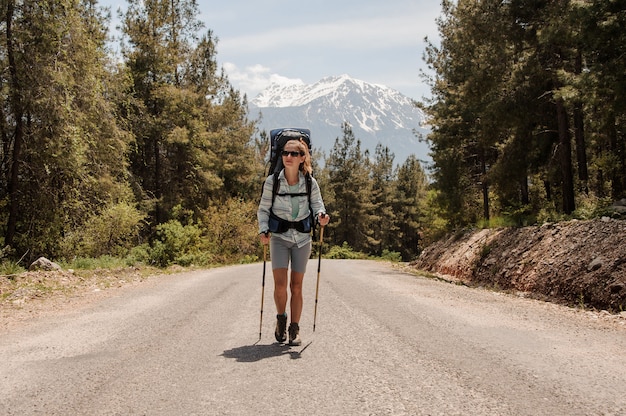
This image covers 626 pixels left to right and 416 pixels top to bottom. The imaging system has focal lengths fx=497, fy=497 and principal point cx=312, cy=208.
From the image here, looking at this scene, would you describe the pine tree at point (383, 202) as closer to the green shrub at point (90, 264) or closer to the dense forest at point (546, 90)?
the dense forest at point (546, 90)

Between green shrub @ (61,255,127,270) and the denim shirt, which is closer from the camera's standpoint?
the denim shirt

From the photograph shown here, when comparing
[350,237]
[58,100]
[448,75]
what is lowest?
[350,237]

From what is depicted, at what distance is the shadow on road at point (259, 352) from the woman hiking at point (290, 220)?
0.17m

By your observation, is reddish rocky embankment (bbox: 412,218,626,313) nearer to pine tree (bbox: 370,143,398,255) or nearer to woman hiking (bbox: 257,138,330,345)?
woman hiking (bbox: 257,138,330,345)

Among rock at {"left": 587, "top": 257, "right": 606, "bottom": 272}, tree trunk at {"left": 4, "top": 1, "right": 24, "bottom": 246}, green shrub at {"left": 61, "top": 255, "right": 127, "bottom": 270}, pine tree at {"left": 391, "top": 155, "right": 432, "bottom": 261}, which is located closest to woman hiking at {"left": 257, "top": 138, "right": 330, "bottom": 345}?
rock at {"left": 587, "top": 257, "right": 606, "bottom": 272}

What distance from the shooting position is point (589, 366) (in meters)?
4.71

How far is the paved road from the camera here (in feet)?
12.0

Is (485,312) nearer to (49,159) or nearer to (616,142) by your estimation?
(49,159)

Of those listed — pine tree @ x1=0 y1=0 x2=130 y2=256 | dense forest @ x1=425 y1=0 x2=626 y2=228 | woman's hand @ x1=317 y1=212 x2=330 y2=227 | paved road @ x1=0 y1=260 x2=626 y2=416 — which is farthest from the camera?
pine tree @ x1=0 y1=0 x2=130 y2=256

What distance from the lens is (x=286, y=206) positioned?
563 centimetres

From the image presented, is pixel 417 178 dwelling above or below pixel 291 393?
above

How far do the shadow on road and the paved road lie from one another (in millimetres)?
21

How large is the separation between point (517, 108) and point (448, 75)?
1045 centimetres

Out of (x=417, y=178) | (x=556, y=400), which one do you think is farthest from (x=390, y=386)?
(x=417, y=178)
